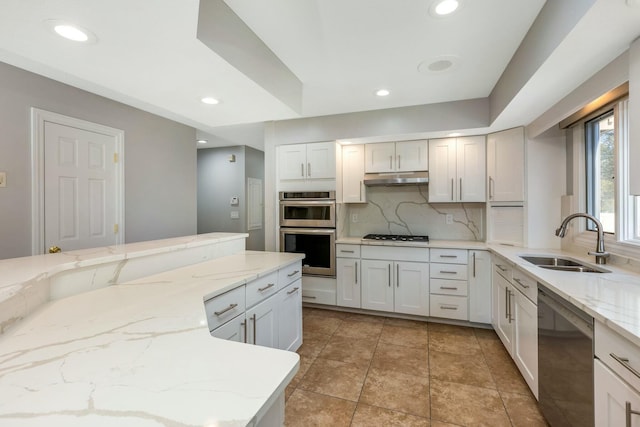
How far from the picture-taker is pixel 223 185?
5.66 metres

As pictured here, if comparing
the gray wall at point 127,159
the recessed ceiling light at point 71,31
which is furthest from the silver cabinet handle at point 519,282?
the gray wall at point 127,159

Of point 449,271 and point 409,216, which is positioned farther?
point 409,216

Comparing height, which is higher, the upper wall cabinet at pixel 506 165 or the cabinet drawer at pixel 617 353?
the upper wall cabinet at pixel 506 165

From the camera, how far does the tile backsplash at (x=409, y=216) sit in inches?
140

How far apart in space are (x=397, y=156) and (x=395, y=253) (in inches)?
45.2

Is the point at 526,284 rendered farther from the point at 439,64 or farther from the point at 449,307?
the point at 439,64

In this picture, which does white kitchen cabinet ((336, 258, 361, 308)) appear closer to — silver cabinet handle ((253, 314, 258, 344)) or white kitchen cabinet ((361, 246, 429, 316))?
white kitchen cabinet ((361, 246, 429, 316))

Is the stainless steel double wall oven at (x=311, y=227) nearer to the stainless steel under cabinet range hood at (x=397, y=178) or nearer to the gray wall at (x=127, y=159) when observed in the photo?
the stainless steel under cabinet range hood at (x=397, y=178)

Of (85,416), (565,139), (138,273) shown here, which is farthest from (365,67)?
(85,416)

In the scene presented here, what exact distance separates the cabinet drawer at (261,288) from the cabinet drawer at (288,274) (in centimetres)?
6

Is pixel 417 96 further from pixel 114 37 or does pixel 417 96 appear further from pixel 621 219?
pixel 114 37

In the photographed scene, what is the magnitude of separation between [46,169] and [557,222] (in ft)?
15.2

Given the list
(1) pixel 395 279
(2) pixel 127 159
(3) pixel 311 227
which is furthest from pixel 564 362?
(2) pixel 127 159

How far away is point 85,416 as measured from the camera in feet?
1.91
